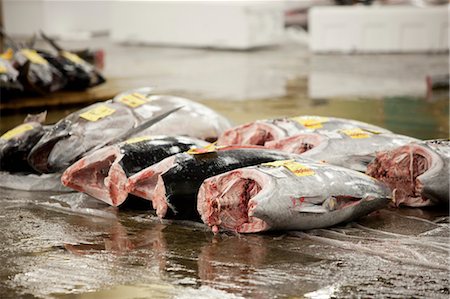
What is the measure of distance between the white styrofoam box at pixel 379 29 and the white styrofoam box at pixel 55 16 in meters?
5.26

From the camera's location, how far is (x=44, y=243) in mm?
4465

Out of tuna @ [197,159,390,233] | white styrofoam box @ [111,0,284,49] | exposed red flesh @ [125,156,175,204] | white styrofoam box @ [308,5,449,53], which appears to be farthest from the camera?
white styrofoam box @ [111,0,284,49]

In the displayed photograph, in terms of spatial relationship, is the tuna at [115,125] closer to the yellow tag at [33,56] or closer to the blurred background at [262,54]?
the blurred background at [262,54]

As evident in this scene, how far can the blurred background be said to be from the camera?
29.8 ft

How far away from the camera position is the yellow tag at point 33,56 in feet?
29.2

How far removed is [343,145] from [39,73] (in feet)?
14.4

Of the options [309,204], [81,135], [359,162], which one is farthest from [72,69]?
[309,204]

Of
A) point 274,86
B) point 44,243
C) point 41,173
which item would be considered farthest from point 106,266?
point 274,86

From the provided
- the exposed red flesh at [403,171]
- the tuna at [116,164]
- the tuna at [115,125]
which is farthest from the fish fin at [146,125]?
the exposed red flesh at [403,171]

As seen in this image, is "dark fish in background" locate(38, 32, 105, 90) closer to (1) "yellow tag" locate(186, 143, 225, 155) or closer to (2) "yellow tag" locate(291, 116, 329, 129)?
(2) "yellow tag" locate(291, 116, 329, 129)

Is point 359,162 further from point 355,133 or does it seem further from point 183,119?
point 183,119

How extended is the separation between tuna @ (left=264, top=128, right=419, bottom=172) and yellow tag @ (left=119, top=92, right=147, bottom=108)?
36.8 inches

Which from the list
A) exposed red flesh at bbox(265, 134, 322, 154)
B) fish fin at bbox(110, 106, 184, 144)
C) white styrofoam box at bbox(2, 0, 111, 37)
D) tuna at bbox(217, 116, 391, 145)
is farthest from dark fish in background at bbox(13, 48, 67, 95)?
white styrofoam box at bbox(2, 0, 111, 37)

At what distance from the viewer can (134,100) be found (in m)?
6.07
